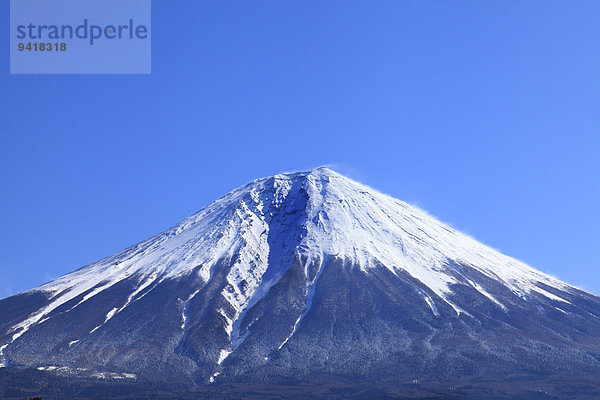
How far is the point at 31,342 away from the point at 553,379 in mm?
125806

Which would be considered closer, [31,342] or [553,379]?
[553,379]

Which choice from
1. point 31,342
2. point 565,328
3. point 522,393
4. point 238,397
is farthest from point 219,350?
point 565,328

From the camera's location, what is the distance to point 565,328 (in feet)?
656

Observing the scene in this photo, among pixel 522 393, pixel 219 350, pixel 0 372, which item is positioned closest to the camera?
pixel 522 393

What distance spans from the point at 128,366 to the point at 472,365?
260 feet

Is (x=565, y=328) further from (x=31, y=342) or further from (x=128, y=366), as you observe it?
(x=31, y=342)

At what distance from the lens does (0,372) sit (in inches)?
6599

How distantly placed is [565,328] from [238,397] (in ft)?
306

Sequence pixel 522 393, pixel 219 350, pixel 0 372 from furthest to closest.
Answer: pixel 219 350 → pixel 0 372 → pixel 522 393

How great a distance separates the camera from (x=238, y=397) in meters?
157

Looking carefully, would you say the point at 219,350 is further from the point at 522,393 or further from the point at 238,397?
the point at 522,393

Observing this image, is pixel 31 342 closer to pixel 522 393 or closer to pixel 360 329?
pixel 360 329

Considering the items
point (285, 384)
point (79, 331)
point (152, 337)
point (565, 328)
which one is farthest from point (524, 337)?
point (79, 331)

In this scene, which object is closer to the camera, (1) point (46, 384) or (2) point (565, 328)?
(1) point (46, 384)
